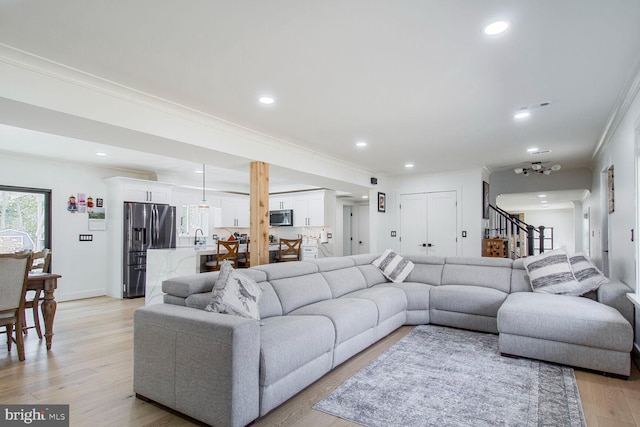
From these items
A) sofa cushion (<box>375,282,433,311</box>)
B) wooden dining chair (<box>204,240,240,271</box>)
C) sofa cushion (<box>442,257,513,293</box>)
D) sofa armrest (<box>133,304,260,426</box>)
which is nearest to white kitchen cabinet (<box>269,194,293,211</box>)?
wooden dining chair (<box>204,240,240,271</box>)

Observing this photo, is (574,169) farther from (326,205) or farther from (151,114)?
(151,114)

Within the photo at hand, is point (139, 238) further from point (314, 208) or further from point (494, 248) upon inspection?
point (494, 248)

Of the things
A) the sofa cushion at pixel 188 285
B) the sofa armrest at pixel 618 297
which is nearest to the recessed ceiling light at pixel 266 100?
the sofa cushion at pixel 188 285

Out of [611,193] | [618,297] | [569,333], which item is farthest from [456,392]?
[611,193]

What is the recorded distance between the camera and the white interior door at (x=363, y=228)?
33.9 feet

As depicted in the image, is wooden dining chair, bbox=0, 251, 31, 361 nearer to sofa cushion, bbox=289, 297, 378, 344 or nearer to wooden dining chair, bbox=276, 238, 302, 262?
sofa cushion, bbox=289, 297, 378, 344

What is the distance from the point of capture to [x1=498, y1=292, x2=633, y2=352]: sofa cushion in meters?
2.86

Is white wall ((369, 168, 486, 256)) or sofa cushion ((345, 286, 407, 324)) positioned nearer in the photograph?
sofa cushion ((345, 286, 407, 324))

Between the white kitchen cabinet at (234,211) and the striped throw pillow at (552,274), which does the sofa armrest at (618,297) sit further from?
the white kitchen cabinet at (234,211)

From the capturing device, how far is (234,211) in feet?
29.5

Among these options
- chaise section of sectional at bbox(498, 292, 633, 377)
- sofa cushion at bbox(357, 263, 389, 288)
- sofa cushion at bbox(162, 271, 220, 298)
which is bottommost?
chaise section of sectional at bbox(498, 292, 633, 377)

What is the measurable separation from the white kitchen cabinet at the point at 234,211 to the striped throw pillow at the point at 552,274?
6.69 metres

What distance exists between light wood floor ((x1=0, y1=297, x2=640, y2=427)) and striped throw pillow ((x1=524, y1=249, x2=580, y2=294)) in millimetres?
983

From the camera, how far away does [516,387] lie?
2.69 m
